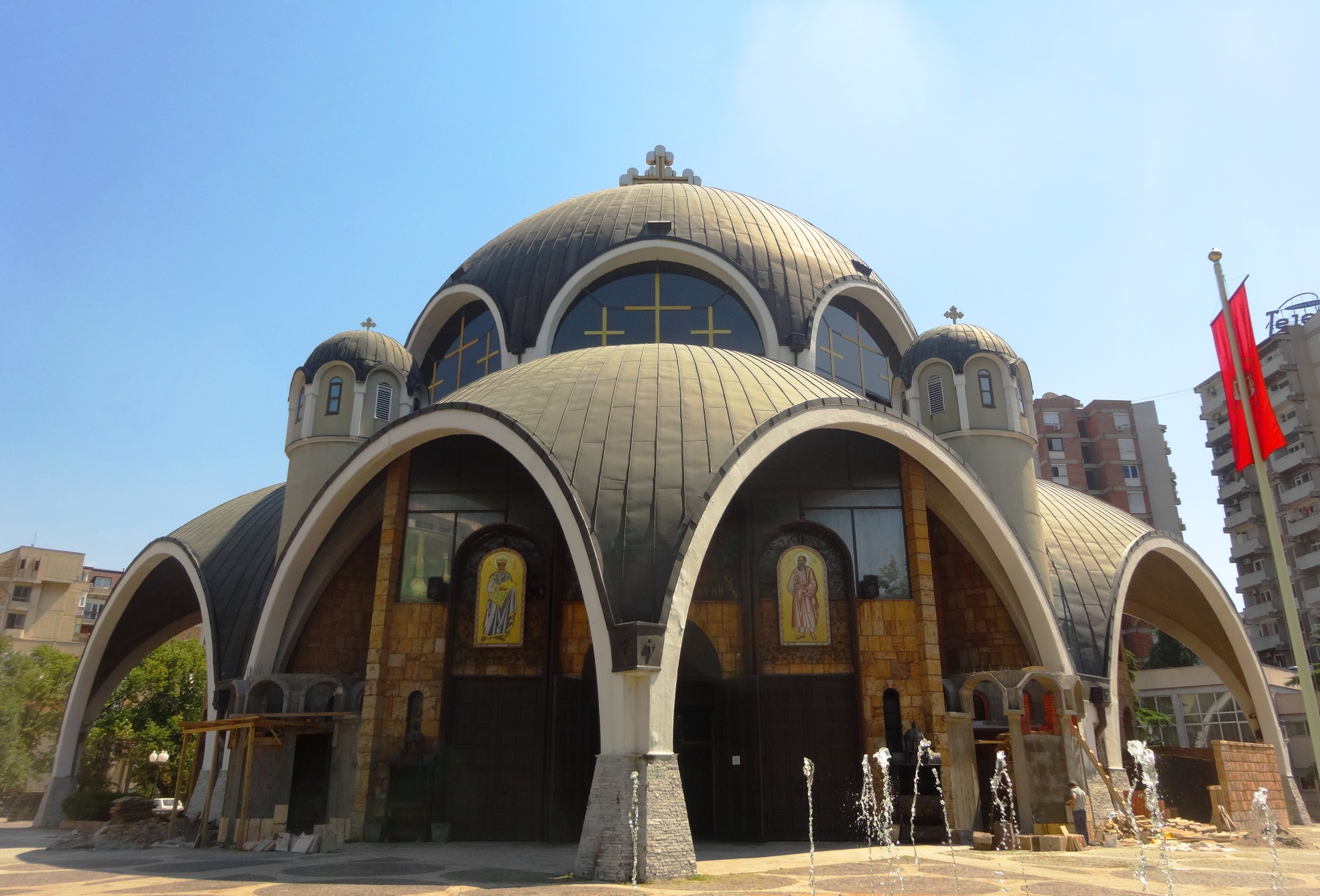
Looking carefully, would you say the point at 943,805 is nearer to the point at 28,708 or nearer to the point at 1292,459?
the point at 28,708

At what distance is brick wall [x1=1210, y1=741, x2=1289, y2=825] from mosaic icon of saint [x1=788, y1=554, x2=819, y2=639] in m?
6.63

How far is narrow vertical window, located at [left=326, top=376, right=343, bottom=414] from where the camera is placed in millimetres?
18125

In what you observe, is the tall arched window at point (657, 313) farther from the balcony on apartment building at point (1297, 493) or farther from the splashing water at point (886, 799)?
the balcony on apartment building at point (1297, 493)

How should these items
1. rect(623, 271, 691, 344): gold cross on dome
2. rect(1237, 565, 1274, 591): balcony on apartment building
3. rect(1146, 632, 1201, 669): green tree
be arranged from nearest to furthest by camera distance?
rect(623, 271, 691, 344): gold cross on dome, rect(1146, 632, 1201, 669): green tree, rect(1237, 565, 1274, 591): balcony on apartment building

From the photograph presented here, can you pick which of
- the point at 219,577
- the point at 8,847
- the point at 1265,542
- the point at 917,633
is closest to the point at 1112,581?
the point at 917,633

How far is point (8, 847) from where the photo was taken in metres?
15.0

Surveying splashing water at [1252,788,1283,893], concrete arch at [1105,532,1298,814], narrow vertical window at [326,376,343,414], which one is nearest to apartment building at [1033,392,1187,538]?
concrete arch at [1105,532,1298,814]

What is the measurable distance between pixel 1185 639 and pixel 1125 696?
12.4 ft

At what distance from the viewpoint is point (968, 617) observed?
16.1 m

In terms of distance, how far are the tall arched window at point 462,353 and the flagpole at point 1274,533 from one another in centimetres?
1346

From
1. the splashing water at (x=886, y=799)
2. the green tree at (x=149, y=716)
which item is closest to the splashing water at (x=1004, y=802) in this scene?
the splashing water at (x=886, y=799)

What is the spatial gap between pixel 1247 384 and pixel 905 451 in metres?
6.08

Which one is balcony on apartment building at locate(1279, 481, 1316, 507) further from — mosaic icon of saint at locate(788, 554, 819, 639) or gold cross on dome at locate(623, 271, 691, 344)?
mosaic icon of saint at locate(788, 554, 819, 639)

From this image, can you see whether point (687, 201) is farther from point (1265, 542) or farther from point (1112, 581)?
point (1265, 542)
